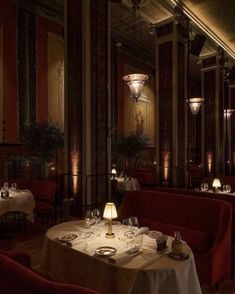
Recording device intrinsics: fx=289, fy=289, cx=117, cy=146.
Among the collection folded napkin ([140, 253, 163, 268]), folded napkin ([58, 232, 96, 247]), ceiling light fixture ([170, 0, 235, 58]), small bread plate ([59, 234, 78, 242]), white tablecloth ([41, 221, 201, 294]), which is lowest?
white tablecloth ([41, 221, 201, 294])

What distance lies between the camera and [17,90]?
8.40m

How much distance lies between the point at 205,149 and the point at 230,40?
14.1 feet

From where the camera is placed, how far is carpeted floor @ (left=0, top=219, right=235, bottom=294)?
348 centimetres

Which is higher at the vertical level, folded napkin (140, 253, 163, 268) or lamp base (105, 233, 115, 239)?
lamp base (105, 233, 115, 239)

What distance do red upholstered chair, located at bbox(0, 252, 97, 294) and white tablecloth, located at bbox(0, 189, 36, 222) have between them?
3383 mm

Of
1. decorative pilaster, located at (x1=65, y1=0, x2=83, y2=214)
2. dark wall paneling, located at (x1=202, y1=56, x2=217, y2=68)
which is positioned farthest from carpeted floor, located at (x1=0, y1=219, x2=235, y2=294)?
dark wall paneling, located at (x1=202, y1=56, x2=217, y2=68)

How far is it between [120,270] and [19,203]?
3.46 meters

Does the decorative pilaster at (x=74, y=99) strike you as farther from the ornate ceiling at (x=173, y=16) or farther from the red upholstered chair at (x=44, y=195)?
the ornate ceiling at (x=173, y=16)

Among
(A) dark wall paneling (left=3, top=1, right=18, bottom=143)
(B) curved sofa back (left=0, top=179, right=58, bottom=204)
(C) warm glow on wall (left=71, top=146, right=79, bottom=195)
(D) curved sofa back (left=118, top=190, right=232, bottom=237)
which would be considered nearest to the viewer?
(D) curved sofa back (left=118, top=190, right=232, bottom=237)

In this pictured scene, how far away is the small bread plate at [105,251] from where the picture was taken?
8.07ft

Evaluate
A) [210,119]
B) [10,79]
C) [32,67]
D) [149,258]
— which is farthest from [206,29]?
[149,258]

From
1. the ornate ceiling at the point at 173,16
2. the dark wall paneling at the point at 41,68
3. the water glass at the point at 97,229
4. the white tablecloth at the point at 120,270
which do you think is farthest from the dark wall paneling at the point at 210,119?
the white tablecloth at the point at 120,270

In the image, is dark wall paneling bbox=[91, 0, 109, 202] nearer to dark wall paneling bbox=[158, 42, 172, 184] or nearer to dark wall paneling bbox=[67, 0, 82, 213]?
dark wall paneling bbox=[67, 0, 82, 213]

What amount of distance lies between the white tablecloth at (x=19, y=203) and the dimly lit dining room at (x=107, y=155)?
2 centimetres
